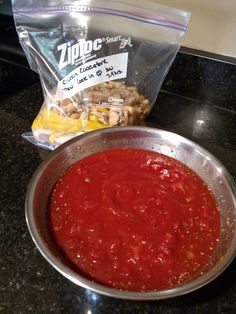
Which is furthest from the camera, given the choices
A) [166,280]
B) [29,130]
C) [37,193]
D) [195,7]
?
[195,7]

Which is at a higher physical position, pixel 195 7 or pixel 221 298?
pixel 195 7

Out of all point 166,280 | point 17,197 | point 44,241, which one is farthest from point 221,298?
point 17,197

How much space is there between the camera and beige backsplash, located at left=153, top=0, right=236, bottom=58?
118cm

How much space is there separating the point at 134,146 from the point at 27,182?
269 mm

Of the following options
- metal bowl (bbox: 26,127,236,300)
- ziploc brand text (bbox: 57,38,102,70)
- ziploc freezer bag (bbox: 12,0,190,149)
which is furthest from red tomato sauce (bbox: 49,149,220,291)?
ziploc brand text (bbox: 57,38,102,70)

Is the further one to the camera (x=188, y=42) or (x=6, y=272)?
(x=188, y=42)

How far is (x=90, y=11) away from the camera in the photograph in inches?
36.8

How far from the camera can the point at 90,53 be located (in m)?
0.94

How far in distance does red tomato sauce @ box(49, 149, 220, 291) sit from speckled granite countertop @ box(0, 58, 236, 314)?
0.18ft

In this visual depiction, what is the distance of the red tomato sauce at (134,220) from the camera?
69 centimetres

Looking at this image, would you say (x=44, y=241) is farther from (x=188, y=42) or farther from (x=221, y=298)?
(x=188, y=42)

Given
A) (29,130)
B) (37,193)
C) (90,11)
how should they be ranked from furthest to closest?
(29,130), (90,11), (37,193)

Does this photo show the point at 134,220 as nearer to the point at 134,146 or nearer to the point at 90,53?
the point at 134,146

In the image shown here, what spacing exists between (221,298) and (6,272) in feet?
1.32
